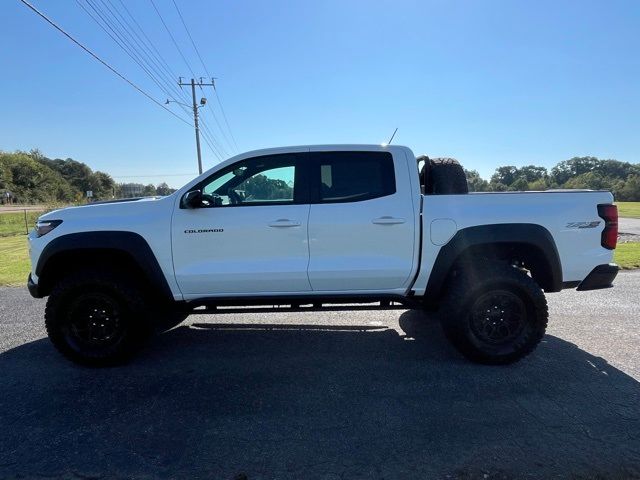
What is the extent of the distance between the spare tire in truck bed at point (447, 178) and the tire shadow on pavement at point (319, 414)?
1630mm

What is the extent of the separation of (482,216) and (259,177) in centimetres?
212

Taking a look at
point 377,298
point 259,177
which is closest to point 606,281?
point 377,298

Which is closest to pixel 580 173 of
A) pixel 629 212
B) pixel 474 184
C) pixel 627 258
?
pixel 629 212

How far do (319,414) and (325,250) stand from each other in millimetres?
1419

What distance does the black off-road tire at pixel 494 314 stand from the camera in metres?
3.72

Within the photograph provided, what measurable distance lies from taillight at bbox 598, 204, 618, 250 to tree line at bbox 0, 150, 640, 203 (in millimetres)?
74801

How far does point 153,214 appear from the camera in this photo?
380 centimetres

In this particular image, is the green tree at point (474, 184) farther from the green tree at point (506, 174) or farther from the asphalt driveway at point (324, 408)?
the green tree at point (506, 174)

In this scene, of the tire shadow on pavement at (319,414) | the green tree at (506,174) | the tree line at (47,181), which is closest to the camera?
the tire shadow on pavement at (319,414)

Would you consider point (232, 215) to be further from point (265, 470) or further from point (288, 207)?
point (265, 470)

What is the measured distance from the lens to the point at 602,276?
3.82m

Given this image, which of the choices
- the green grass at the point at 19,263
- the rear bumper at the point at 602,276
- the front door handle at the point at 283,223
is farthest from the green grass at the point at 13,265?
the rear bumper at the point at 602,276

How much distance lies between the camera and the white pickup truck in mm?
3740

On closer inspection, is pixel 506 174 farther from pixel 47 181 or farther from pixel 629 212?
pixel 47 181
